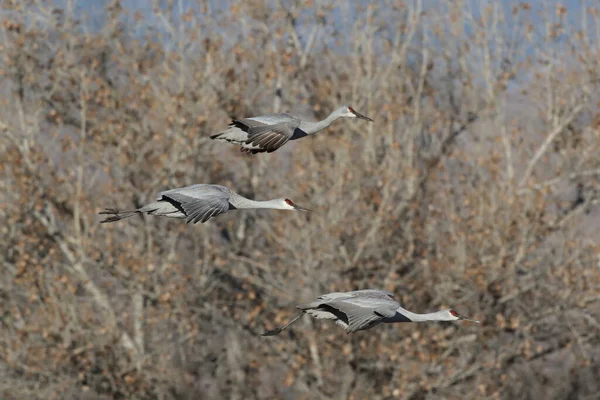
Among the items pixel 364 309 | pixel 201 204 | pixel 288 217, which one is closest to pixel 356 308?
pixel 364 309

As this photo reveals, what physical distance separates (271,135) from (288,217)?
43.7ft

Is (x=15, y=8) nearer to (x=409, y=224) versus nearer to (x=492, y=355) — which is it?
(x=409, y=224)

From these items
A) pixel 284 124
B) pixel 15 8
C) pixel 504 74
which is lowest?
pixel 504 74

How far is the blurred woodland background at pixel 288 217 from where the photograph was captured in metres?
22.1

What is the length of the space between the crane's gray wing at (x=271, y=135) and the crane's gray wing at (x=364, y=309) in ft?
4.60

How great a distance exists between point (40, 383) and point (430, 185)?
9.88m

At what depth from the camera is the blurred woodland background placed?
72.4 ft

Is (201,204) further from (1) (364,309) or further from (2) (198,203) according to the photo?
(1) (364,309)

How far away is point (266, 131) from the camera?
384 inches

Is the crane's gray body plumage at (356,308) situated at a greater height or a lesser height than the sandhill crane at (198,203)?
lesser

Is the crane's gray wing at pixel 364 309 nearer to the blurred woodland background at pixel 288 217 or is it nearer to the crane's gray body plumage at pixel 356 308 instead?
the crane's gray body plumage at pixel 356 308

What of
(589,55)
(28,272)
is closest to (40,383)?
(28,272)

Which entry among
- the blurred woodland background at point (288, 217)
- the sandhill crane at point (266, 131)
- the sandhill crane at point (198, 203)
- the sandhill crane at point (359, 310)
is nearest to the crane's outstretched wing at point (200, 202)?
the sandhill crane at point (198, 203)

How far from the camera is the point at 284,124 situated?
32.7 feet
